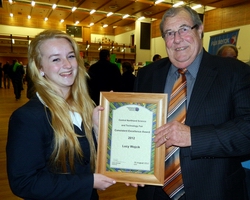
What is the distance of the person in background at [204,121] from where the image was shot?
1207 mm

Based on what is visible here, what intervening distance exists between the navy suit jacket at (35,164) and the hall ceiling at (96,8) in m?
14.6

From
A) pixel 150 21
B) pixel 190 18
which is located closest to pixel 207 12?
pixel 150 21

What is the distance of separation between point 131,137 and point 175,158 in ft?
1.04

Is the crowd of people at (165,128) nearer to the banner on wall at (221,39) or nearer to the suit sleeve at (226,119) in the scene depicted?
the suit sleeve at (226,119)

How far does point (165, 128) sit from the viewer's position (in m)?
1.22

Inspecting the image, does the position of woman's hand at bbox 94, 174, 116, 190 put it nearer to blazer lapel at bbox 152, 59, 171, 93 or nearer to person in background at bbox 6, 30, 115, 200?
person in background at bbox 6, 30, 115, 200

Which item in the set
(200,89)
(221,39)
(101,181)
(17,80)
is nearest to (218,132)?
(200,89)

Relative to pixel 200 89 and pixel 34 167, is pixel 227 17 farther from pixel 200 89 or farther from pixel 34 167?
pixel 34 167

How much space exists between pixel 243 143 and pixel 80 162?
920 millimetres

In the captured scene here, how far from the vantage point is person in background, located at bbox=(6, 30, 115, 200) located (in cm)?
111

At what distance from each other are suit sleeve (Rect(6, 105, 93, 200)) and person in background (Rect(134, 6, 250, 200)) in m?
0.51

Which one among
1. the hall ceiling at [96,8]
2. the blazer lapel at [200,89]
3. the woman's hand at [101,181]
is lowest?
the woman's hand at [101,181]

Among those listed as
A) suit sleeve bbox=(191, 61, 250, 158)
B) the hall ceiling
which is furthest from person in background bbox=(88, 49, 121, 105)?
the hall ceiling

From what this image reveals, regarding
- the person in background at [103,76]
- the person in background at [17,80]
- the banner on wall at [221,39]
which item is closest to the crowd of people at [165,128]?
the person in background at [103,76]
